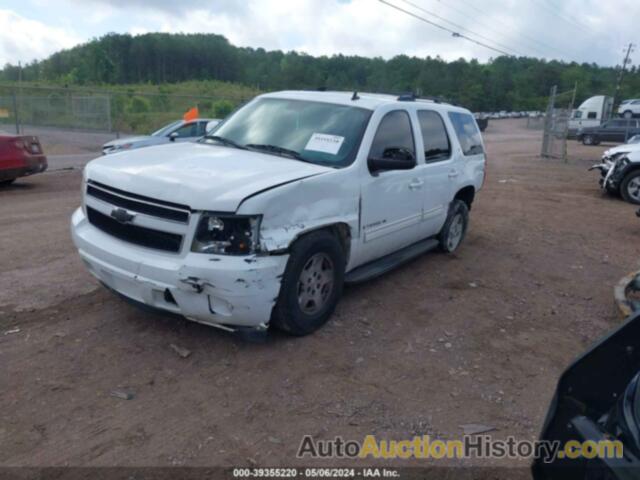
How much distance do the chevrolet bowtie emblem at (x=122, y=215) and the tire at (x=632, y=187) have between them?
11362mm

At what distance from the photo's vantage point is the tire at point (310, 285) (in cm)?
390

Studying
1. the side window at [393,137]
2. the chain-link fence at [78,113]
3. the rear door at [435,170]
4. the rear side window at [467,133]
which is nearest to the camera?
the side window at [393,137]

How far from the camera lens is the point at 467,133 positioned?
6.80 m

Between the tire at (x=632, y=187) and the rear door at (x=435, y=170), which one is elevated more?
the rear door at (x=435, y=170)

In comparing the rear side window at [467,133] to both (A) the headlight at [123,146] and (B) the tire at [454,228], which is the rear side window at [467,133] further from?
(A) the headlight at [123,146]

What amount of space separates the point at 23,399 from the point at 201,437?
121cm

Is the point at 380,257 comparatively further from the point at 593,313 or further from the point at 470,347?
the point at 593,313

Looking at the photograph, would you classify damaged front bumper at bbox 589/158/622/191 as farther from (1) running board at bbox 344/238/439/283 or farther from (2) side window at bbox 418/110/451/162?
(1) running board at bbox 344/238/439/283

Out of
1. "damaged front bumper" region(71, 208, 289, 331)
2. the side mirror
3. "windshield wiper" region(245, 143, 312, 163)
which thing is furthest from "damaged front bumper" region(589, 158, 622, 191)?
"damaged front bumper" region(71, 208, 289, 331)

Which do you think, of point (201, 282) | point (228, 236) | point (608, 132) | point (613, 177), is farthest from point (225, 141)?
point (608, 132)

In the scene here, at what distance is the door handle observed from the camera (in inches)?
211

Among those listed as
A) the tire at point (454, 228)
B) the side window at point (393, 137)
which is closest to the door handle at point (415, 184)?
the side window at point (393, 137)

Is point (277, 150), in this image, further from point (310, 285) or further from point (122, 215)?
point (122, 215)

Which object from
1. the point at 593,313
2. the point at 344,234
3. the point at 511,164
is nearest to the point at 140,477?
the point at 344,234
